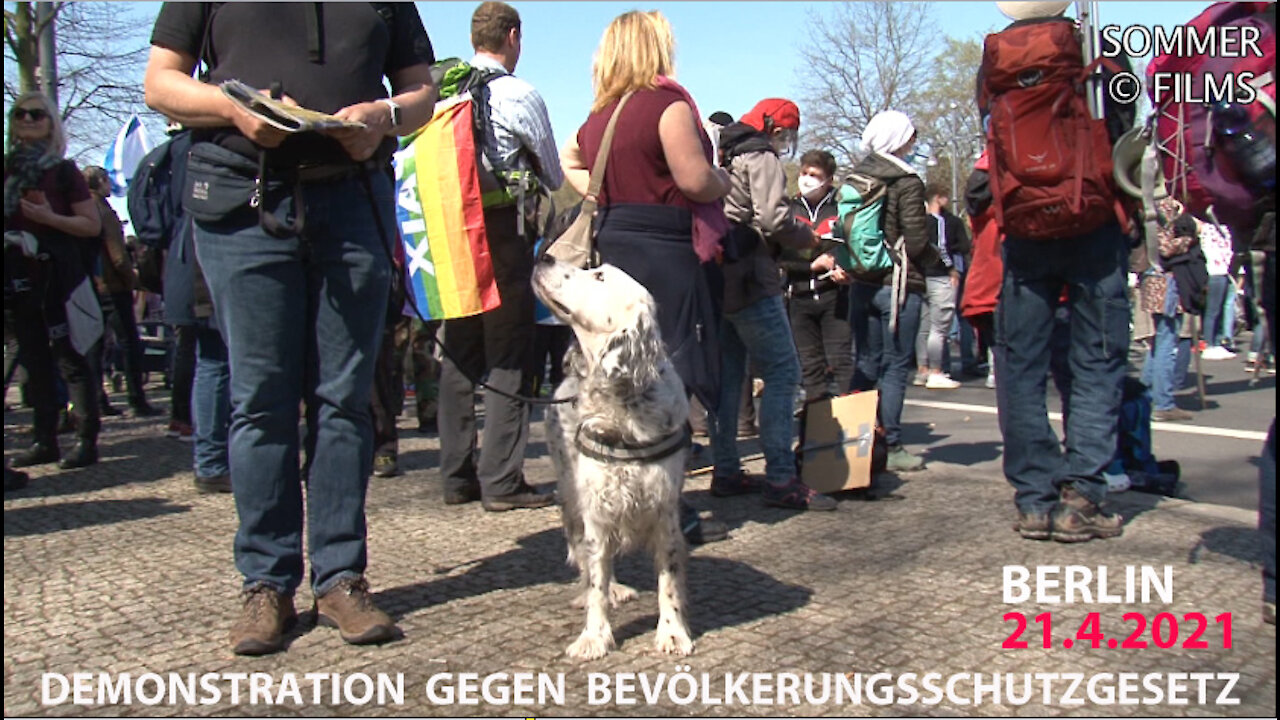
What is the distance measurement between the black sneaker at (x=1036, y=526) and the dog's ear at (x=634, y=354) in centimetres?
223

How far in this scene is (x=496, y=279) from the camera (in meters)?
5.84

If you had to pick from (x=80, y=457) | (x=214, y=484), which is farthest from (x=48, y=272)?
(x=214, y=484)

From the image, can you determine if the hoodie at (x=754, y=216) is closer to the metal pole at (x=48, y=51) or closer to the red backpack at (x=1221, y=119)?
the red backpack at (x=1221, y=119)

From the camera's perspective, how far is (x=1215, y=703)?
3.20 meters

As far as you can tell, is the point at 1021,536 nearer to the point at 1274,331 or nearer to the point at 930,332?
the point at 1274,331

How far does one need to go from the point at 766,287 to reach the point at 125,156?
25.1ft

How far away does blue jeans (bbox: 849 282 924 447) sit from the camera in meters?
7.19

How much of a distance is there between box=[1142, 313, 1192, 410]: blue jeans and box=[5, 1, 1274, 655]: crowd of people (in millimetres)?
1501

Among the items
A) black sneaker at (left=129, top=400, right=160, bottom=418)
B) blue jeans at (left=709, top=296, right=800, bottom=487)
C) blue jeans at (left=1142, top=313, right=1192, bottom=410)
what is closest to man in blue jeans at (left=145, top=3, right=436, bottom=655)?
blue jeans at (left=709, top=296, right=800, bottom=487)

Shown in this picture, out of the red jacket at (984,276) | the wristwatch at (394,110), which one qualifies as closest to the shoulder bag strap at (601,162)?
the wristwatch at (394,110)

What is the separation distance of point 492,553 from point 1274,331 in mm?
3171

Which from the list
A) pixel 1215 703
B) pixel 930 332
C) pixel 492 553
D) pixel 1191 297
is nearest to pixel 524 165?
pixel 492 553

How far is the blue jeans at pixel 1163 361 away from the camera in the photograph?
9930 mm

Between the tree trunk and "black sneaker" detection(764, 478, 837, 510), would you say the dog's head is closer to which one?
"black sneaker" detection(764, 478, 837, 510)
